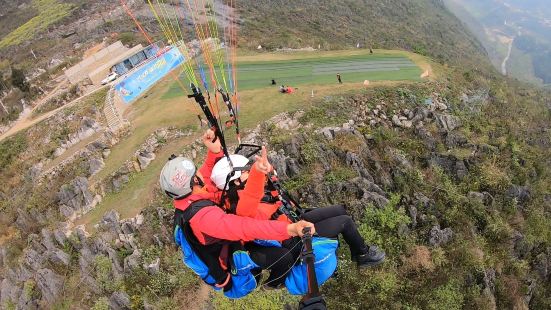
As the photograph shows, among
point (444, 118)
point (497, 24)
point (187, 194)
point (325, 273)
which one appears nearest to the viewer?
point (187, 194)

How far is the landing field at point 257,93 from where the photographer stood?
58.3ft

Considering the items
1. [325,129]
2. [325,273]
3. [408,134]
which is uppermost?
[325,273]

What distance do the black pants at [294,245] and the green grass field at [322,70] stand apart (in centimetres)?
1879

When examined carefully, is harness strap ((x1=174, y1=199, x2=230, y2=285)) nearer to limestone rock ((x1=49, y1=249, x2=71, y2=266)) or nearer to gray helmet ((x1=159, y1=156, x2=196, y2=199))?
gray helmet ((x1=159, y1=156, x2=196, y2=199))

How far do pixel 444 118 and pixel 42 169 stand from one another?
891 inches

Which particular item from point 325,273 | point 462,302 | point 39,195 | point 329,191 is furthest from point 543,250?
point 39,195

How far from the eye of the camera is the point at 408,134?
2089cm

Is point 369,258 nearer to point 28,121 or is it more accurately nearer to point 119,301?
point 119,301

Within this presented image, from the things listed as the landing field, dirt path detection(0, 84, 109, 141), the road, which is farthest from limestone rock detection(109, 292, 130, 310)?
the road

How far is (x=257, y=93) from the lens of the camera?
77.8 ft

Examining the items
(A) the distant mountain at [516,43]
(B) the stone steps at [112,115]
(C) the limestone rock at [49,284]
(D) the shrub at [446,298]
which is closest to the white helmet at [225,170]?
(D) the shrub at [446,298]

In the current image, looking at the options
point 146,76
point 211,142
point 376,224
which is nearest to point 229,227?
point 211,142

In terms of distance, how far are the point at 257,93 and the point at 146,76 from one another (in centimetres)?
920

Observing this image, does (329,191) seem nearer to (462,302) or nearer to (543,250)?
(462,302)
